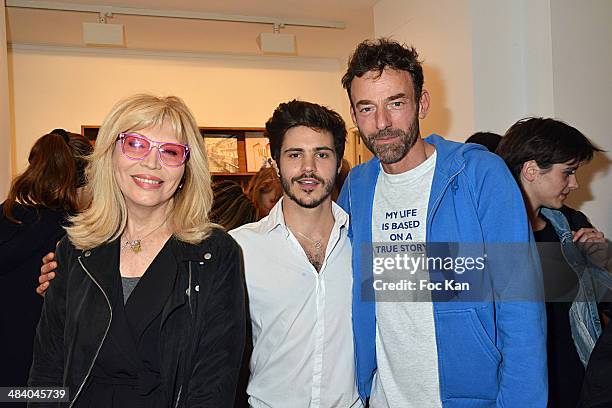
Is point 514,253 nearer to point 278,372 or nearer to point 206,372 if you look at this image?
point 278,372

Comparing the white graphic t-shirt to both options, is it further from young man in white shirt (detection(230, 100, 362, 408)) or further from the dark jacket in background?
the dark jacket in background

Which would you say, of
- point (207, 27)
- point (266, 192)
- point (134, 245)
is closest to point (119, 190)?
point (134, 245)

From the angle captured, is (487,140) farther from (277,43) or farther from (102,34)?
(102,34)

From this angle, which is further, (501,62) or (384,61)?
(501,62)

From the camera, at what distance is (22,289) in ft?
7.96

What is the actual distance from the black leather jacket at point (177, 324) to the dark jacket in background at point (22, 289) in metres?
0.71

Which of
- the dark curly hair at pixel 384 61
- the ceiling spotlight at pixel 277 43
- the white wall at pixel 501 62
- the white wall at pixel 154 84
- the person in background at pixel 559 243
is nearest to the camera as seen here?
the dark curly hair at pixel 384 61

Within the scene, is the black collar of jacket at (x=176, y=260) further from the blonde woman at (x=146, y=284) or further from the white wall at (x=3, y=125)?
the white wall at (x=3, y=125)

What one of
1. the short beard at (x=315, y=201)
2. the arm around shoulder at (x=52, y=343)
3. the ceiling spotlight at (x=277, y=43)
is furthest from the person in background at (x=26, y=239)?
the ceiling spotlight at (x=277, y=43)

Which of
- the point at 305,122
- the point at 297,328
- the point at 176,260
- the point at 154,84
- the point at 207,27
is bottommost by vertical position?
the point at 297,328

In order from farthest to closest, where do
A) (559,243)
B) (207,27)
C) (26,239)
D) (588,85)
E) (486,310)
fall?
(207,27) → (588,85) → (559,243) → (26,239) → (486,310)

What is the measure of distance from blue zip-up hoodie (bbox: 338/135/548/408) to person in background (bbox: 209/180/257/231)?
914 millimetres

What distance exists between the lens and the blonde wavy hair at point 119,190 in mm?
1777

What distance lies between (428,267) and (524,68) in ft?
8.08
